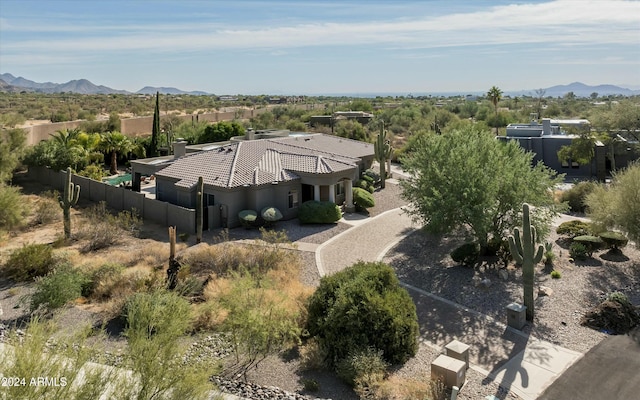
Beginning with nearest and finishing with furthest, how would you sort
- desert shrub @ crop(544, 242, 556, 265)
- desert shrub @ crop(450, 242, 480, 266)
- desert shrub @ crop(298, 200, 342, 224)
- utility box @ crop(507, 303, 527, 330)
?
utility box @ crop(507, 303, 527, 330), desert shrub @ crop(450, 242, 480, 266), desert shrub @ crop(544, 242, 556, 265), desert shrub @ crop(298, 200, 342, 224)

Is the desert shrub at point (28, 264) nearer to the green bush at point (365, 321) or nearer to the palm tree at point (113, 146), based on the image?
the green bush at point (365, 321)

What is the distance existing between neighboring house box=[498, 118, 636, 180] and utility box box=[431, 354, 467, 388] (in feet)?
97.4

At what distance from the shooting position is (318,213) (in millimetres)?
28391

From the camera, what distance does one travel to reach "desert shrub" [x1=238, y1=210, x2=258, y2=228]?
27078 mm

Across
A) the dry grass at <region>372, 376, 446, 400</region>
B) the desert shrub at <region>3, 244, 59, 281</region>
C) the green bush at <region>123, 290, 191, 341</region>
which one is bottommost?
the dry grass at <region>372, 376, 446, 400</region>

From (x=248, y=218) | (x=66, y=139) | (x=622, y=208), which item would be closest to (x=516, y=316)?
(x=622, y=208)

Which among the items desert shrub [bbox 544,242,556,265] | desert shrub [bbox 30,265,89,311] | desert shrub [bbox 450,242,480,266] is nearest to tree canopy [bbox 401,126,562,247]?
desert shrub [bbox 450,242,480,266]

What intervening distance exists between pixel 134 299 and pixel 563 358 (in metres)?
13.5

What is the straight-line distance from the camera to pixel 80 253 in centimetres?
2294

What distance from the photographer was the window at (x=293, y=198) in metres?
30.0

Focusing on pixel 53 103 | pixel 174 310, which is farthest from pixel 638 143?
pixel 53 103

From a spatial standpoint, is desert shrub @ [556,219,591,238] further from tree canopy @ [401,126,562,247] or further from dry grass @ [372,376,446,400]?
dry grass @ [372,376,446,400]

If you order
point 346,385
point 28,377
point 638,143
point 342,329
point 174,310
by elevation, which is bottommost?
point 346,385

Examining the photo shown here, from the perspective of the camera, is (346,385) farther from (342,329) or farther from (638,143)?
(638,143)
